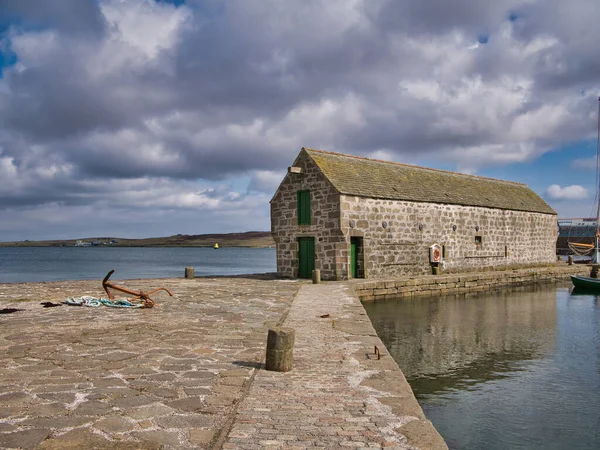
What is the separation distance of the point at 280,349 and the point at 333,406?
4.82 feet

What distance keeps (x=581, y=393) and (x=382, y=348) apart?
3.61 metres

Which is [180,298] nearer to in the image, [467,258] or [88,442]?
[88,442]

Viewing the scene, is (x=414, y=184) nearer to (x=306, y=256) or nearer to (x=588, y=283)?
(x=306, y=256)

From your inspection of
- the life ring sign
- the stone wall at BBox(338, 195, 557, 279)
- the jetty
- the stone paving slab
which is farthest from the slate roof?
the jetty

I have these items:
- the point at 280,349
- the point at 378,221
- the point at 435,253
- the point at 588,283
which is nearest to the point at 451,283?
the point at 435,253

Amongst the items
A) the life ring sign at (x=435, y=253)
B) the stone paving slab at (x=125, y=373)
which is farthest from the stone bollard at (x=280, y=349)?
the life ring sign at (x=435, y=253)

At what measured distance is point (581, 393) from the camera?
28.0 feet

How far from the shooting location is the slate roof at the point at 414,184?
73.0 feet

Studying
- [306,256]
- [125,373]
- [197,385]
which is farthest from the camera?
[306,256]

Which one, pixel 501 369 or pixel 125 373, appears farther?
pixel 501 369

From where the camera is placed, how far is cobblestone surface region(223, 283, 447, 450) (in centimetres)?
444

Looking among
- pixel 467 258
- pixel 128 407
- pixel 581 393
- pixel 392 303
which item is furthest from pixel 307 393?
pixel 467 258

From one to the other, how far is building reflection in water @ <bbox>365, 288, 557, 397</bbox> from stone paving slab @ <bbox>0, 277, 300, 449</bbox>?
3111mm

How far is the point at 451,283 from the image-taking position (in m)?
23.3
